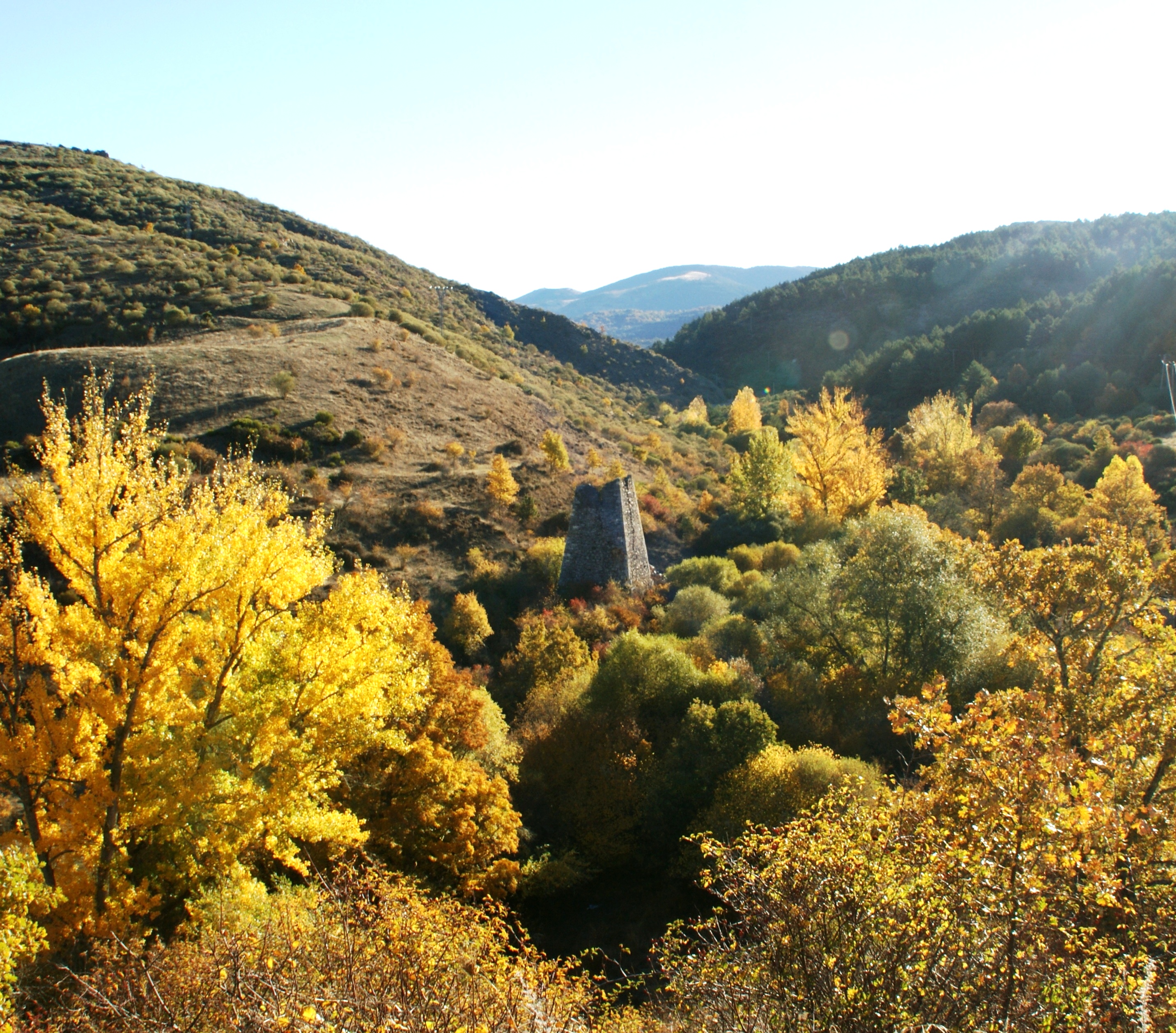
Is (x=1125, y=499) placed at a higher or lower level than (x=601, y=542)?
higher

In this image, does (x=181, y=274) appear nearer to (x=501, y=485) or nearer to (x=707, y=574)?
(x=501, y=485)

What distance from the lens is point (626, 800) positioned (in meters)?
19.0

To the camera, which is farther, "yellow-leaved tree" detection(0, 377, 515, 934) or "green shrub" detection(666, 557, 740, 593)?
"green shrub" detection(666, 557, 740, 593)

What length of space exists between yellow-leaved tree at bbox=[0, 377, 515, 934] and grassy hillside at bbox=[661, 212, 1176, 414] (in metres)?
81.4

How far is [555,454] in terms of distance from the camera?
40594 mm

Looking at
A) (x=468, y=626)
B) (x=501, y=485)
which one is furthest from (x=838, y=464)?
(x=468, y=626)

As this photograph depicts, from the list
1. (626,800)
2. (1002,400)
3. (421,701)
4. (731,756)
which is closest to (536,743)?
(626,800)

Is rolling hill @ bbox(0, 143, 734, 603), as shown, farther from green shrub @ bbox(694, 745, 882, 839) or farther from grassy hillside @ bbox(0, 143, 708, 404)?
green shrub @ bbox(694, 745, 882, 839)

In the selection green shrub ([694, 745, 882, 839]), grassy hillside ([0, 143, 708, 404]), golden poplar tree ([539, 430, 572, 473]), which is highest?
grassy hillside ([0, 143, 708, 404])

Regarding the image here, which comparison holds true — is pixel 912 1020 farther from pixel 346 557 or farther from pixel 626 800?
pixel 346 557

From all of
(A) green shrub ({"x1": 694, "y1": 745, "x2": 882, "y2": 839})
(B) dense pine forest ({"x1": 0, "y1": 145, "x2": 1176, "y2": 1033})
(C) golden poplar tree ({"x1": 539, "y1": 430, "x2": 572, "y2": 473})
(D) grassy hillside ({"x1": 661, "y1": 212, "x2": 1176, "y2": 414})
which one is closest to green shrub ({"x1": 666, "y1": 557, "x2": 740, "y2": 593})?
(B) dense pine forest ({"x1": 0, "y1": 145, "x2": 1176, "y2": 1033})

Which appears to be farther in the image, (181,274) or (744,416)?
(744,416)

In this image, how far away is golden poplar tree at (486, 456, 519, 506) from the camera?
35906 mm

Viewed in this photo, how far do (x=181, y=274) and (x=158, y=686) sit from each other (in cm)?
5045
